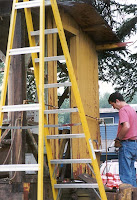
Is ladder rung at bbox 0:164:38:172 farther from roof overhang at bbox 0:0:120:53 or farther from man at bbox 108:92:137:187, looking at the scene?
roof overhang at bbox 0:0:120:53

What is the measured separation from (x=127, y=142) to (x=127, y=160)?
1.10 ft

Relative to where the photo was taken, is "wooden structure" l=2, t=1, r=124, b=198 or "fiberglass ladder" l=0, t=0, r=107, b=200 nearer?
"fiberglass ladder" l=0, t=0, r=107, b=200

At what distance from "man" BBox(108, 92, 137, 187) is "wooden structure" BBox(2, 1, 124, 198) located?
1075mm

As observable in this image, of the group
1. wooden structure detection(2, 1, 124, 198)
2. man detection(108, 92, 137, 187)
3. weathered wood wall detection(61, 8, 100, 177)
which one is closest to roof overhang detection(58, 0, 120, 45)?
wooden structure detection(2, 1, 124, 198)

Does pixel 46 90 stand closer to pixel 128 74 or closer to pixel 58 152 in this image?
pixel 58 152

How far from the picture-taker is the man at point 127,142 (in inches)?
266

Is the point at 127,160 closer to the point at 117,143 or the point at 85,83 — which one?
the point at 117,143

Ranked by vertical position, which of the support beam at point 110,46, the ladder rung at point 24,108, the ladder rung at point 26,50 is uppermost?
the support beam at point 110,46

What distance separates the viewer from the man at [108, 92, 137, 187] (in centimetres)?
675

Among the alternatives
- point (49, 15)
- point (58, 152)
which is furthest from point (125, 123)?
point (49, 15)

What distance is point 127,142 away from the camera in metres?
6.93

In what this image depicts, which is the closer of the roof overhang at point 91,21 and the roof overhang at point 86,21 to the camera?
the roof overhang at point 86,21

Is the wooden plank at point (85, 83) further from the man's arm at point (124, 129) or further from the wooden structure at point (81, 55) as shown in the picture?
the man's arm at point (124, 129)

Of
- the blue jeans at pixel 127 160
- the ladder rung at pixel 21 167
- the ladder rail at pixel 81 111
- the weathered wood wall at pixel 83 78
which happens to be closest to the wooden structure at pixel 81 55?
the weathered wood wall at pixel 83 78
